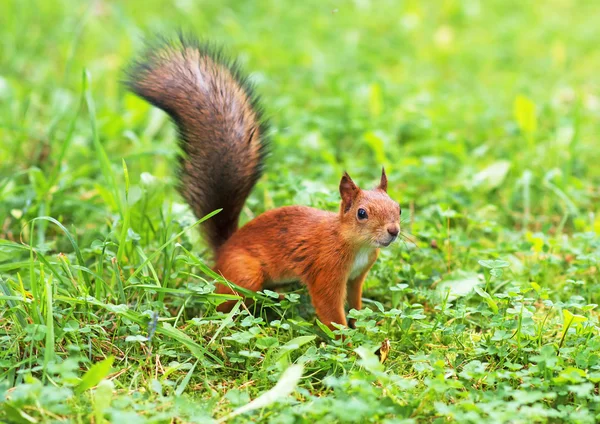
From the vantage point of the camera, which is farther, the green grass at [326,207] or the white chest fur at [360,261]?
the white chest fur at [360,261]

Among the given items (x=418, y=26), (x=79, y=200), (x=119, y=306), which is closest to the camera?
(x=119, y=306)

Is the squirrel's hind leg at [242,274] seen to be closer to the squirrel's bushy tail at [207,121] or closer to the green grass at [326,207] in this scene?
the green grass at [326,207]

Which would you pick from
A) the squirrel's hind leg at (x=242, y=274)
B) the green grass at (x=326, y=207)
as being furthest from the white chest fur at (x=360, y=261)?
the squirrel's hind leg at (x=242, y=274)

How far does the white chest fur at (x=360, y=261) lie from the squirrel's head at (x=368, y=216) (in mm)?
62

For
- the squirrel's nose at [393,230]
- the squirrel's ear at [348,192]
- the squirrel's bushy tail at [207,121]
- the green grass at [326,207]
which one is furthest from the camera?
the squirrel's bushy tail at [207,121]

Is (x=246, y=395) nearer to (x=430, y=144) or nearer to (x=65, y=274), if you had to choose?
(x=65, y=274)

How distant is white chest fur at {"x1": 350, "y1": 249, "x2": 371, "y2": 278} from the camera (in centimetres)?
244

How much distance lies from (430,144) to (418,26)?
211 centimetres

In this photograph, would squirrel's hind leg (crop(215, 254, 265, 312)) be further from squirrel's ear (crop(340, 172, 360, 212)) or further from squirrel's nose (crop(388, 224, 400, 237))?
squirrel's nose (crop(388, 224, 400, 237))

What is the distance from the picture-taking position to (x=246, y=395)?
198 cm

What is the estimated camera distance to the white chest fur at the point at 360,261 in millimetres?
2439

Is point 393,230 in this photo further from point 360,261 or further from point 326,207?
point 326,207

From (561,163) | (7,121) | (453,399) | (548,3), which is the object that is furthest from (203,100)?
(548,3)

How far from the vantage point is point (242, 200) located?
8.87 feet
